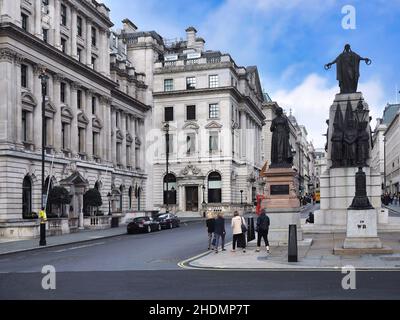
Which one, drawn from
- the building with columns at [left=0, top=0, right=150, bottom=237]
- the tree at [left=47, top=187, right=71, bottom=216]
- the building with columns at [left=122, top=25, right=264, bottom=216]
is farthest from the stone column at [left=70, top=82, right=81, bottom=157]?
the building with columns at [left=122, top=25, right=264, bottom=216]

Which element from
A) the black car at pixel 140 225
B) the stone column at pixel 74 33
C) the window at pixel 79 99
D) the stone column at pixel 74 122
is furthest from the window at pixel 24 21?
the black car at pixel 140 225

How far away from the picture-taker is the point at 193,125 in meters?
80.4

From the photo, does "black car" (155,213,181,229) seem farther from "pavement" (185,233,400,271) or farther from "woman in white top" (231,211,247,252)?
"pavement" (185,233,400,271)

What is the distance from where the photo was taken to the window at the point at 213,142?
79.5 m

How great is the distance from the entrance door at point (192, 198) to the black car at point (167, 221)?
30.8 metres

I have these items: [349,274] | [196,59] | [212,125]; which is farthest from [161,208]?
[349,274]

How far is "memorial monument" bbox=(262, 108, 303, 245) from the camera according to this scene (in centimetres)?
2483

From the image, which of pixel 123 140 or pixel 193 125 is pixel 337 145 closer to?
pixel 123 140

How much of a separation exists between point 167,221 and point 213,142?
33.6 m

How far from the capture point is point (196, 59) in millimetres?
81000

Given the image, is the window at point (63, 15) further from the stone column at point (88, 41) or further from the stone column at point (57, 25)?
the stone column at point (88, 41)

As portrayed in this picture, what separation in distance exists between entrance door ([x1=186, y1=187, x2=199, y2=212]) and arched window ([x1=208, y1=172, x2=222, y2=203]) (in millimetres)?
1985
